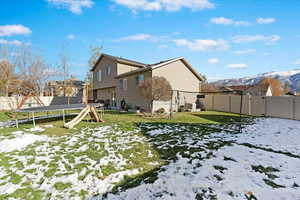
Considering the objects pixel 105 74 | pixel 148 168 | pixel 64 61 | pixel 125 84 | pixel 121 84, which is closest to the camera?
pixel 148 168

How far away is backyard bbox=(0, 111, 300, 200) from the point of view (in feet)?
8.80

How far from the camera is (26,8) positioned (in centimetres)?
1180

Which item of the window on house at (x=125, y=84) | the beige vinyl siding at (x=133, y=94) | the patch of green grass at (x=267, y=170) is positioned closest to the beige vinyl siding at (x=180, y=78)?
the beige vinyl siding at (x=133, y=94)

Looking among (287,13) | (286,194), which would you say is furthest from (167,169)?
(287,13)

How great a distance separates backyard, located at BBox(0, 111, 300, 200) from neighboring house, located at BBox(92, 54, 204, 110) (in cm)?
880

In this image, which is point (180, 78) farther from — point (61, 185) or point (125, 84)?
point (61, 185)

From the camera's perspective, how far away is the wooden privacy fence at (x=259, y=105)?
1133cm

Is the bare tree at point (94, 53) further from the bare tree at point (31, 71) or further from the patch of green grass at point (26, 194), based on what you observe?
the patch of green grass at point (26, 194)

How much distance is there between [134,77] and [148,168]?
12.4 meters

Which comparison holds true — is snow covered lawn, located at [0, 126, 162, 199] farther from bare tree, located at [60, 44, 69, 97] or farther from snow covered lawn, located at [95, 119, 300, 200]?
bare tree, located at [60, 44, 69, 97]

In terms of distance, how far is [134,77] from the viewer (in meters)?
15.2

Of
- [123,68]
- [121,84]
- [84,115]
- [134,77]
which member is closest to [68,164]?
[84,115]

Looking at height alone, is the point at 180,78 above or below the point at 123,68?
below

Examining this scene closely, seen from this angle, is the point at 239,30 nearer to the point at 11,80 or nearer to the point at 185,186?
the point at 185,186
